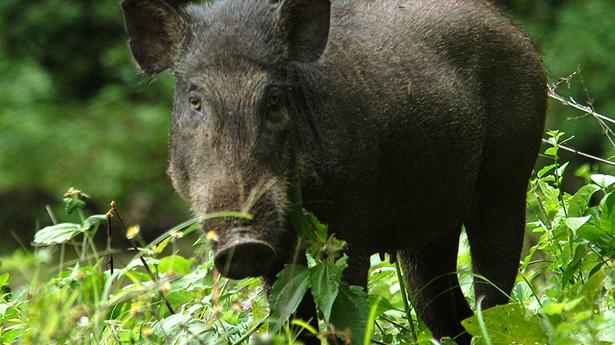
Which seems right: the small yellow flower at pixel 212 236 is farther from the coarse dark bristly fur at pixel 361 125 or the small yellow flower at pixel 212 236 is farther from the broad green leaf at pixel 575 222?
the broad green leaf at pixel 575 222

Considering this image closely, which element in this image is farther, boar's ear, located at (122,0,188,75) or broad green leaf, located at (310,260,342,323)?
boar's ear, located at (122,0,188,75)

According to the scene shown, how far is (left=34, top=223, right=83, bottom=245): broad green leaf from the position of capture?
3.95 m

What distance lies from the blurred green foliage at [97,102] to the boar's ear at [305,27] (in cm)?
584

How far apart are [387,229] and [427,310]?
866 mm

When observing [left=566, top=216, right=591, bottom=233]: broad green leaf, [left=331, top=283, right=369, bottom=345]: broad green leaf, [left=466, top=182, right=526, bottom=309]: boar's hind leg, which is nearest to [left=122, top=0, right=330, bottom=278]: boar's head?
[left=331, top=283, right=369, bottom=345]: broad green leaf

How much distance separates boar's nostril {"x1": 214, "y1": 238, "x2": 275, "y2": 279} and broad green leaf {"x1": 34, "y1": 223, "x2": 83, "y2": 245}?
564 mm

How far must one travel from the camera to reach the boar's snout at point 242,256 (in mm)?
3625

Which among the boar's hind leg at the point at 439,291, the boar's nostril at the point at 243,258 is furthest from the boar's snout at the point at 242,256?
the boar's hind leg at the point at 439,291

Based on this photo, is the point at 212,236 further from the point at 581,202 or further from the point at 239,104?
the point at 581,202

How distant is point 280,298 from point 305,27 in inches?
37.9

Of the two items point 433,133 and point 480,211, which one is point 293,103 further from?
Result: point 480,211

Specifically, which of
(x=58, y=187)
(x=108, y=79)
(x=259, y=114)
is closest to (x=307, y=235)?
(x=259, y=114)

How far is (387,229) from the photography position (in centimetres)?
471

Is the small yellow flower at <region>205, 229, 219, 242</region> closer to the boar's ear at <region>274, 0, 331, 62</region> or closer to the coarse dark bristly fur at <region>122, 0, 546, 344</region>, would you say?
the coarse dark bristly fur at <region>122, 0, 546, 344</region>
